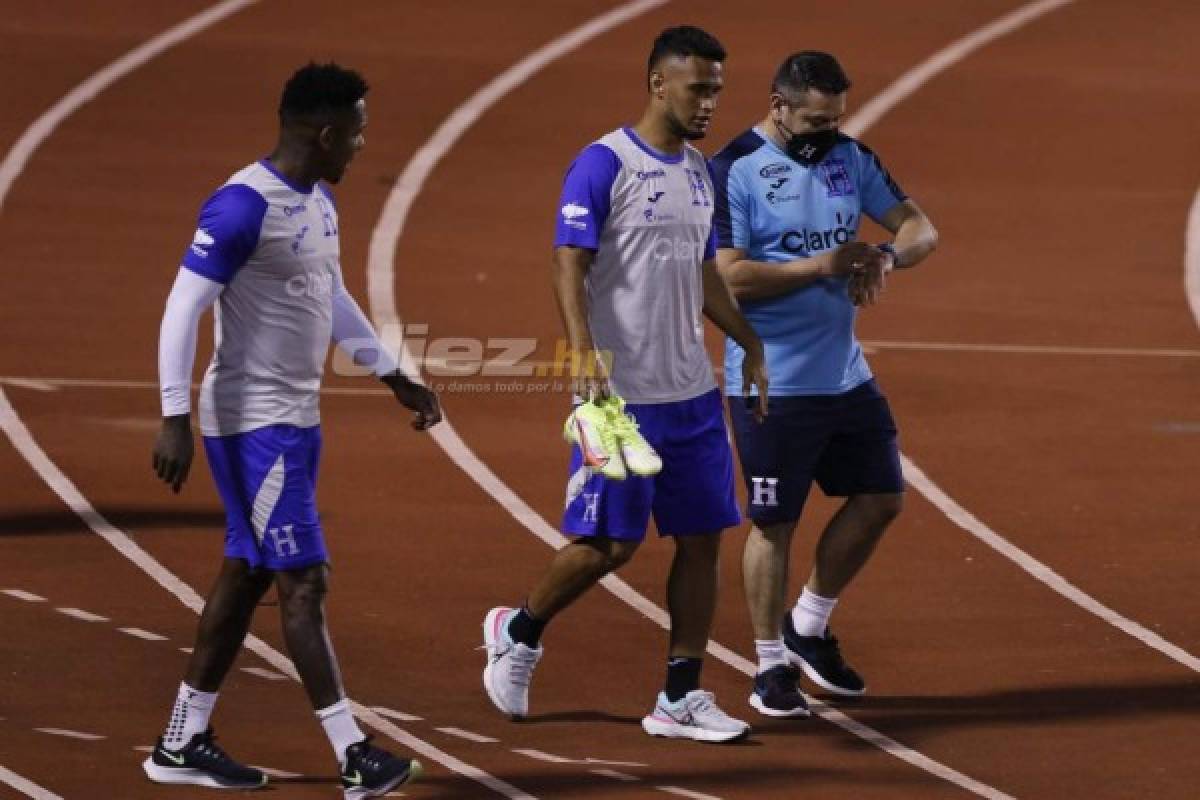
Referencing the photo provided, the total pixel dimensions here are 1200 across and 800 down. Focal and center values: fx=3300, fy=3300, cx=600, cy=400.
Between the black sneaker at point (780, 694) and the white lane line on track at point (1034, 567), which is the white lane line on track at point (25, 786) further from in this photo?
the white lane line on track at point (1034, 567)

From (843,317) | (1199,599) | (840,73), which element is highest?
(840,73)

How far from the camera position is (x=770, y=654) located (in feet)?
34.0

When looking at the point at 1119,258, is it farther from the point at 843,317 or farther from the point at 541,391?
the point at 843,317

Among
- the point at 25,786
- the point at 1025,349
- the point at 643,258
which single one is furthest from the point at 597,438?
the point at 1025,349

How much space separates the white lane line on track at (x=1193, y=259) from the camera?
732 inches

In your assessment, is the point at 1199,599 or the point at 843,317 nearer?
the point at 843,317

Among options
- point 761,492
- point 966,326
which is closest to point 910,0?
point 966,326

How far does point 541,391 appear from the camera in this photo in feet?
52.7

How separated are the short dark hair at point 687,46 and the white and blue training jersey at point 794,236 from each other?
0.69m

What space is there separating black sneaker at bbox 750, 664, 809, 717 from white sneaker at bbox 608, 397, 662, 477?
39.0 inches

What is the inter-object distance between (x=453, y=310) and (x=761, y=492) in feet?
24.0

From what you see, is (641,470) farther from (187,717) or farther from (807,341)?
(187,717)

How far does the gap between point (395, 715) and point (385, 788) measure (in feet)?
3.93

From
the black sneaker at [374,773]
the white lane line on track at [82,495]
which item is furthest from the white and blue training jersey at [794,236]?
the black sneaker at [374,773]
